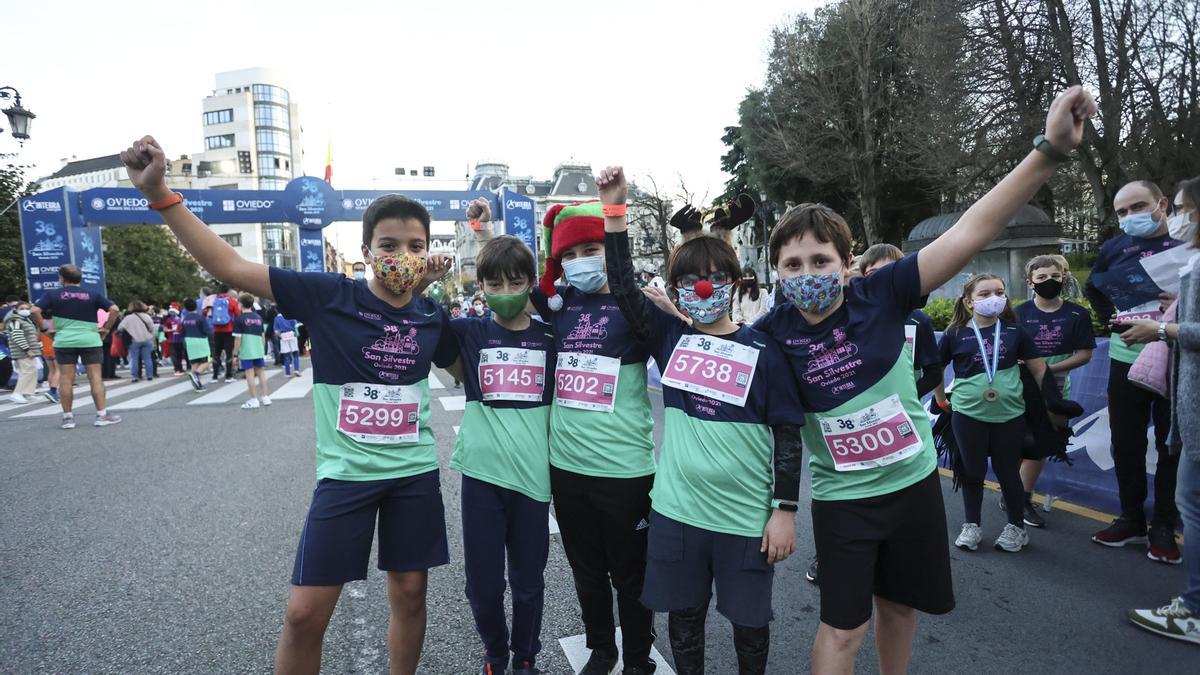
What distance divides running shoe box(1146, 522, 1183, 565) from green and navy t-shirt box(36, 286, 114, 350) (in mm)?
10284

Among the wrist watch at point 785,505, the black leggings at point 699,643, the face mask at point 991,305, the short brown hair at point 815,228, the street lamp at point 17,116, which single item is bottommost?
the black leggings at point 699,643

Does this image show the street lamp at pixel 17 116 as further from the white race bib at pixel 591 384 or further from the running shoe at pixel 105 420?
the white race bib at pixel 591 384

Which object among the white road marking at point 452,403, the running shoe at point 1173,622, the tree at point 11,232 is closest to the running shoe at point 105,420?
the white road marking at point 452,403

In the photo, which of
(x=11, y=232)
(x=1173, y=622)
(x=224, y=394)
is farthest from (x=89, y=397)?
(x=11, y=232)

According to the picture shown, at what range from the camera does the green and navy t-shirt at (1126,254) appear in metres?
3.72

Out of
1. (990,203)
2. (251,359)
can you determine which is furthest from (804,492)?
(251,359)

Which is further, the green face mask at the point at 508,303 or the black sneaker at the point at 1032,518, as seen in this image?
the black sneaker at the point at 1032,518

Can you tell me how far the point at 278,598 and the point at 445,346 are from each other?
1.76 m

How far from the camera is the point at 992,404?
3.79 metres

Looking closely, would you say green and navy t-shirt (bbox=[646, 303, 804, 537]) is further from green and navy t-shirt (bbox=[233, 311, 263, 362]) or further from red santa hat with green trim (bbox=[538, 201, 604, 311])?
green and navy t-shirt (bbox=[233, 311, 263, 362])

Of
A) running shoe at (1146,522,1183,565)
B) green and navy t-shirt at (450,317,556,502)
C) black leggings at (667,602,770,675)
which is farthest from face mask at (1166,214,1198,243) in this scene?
green and navy t-shirt at (450,317,556,502)

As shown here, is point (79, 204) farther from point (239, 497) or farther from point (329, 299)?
point (329, 299)

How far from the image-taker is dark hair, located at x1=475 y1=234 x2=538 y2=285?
8.28 feet

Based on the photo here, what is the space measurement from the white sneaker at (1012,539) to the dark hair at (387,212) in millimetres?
3582
